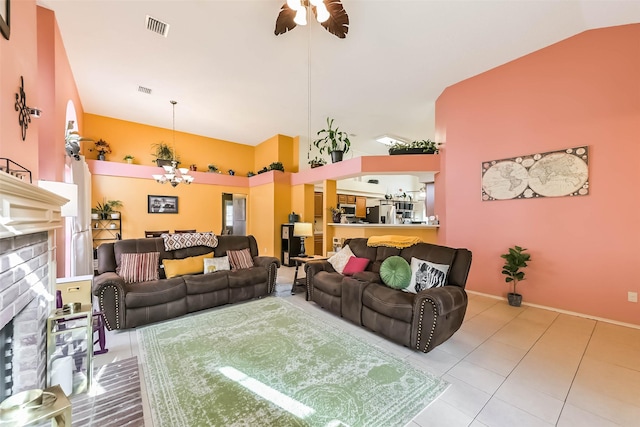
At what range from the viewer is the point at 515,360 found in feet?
7.50

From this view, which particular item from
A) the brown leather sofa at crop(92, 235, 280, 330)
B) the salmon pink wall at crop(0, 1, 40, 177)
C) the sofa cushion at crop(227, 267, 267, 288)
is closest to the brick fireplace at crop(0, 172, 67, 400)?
the salmon pink wall at crop(0, 1, 40, 177)

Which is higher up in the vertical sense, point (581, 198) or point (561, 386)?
point (581, 198)

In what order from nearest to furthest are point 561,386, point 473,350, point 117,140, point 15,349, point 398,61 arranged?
point 15,349 < point 561,386 < point 473,350 < point 398,61 < point 117,140

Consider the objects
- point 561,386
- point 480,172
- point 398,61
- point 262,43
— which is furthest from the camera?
point 480,172

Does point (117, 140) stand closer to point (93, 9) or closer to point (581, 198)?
point (93, 9)

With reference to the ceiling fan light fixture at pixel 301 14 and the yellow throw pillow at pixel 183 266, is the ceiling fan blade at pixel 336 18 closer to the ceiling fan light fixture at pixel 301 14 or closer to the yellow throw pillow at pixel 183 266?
the ceiling fan light fixture at pixel 301 14

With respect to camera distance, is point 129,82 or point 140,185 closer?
point 129,82

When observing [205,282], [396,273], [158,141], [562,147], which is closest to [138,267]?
[205,282]

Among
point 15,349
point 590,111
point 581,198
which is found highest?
point 590,111

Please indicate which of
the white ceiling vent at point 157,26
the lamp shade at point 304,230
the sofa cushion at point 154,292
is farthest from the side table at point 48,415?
the lamp shade at point 304,230

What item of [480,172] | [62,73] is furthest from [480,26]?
[62,73]

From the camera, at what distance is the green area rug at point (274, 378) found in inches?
64.6

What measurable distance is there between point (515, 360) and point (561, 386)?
1.19 ft

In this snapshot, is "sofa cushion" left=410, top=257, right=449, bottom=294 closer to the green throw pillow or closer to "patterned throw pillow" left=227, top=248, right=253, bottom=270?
the green throw pillow
